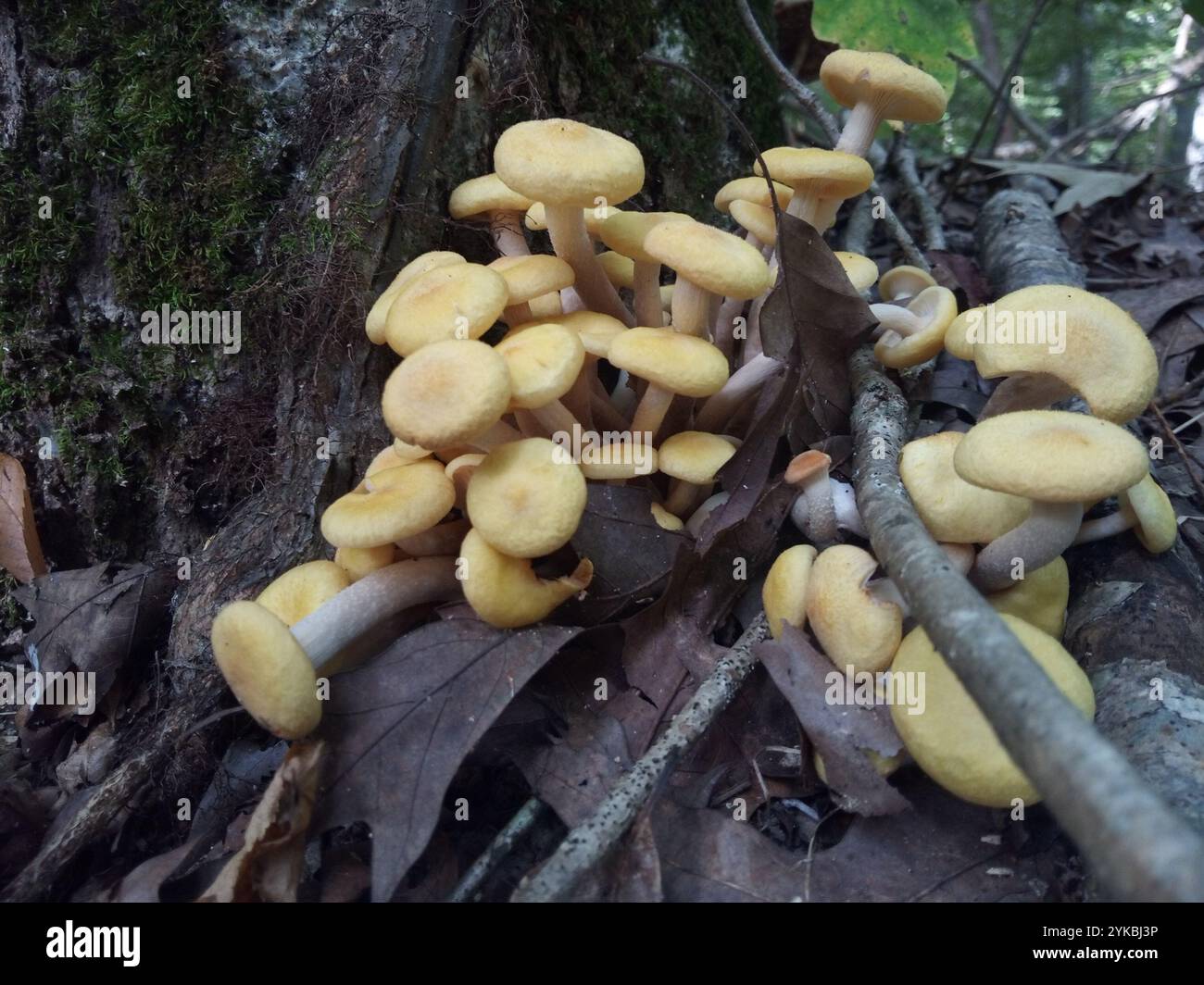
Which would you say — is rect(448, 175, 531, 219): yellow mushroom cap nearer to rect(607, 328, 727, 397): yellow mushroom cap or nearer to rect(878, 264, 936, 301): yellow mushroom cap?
rect(607, 328, 727, 397): yellow mushroom cap

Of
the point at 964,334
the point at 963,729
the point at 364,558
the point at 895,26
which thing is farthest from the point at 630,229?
the point at 895,26

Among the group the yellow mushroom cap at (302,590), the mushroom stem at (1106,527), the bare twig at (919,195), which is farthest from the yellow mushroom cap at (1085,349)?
the bare twig at (919,195)

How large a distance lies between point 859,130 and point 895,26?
5.16ft

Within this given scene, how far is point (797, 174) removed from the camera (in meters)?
2.71

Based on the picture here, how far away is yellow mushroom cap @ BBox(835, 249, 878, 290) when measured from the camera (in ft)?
9.65

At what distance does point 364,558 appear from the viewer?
8.27ft

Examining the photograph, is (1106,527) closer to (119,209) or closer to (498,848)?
(498,848)

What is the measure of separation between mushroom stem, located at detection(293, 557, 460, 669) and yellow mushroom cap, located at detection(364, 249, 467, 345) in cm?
73

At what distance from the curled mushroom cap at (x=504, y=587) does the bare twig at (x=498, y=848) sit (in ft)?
1.60

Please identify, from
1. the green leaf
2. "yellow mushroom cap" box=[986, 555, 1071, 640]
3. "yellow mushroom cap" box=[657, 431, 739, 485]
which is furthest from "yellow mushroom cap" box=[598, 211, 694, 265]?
the green leaf

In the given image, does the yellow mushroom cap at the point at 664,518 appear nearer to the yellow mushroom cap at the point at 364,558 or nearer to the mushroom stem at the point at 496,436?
the mushroom stem at the point at 496,436

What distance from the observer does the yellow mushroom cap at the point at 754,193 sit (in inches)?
114
